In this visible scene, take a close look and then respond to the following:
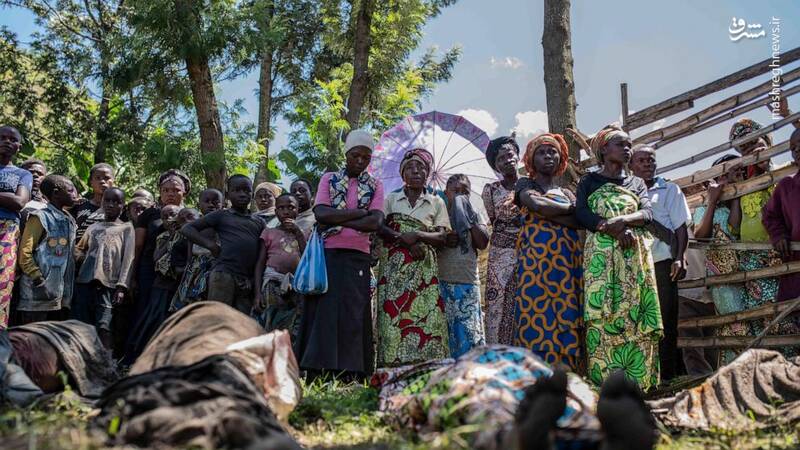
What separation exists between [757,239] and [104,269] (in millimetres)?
5912

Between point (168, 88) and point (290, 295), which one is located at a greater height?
point (168, 88)

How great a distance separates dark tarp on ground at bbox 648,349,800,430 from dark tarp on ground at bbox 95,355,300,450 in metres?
2.37

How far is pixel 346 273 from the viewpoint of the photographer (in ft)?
19.5

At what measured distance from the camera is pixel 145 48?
11734 mm

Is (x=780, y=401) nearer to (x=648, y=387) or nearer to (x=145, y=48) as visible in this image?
(x=648, y=387)

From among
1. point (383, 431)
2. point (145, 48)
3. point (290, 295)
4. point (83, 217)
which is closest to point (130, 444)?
point (383, 431)

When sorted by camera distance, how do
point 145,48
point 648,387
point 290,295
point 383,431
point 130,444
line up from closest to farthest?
point 130,444
point 383,431
point 648,387
point 290,295
point 145,48

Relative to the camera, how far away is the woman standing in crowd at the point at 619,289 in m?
5.25

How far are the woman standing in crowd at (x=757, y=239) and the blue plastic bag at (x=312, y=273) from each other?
3.63m

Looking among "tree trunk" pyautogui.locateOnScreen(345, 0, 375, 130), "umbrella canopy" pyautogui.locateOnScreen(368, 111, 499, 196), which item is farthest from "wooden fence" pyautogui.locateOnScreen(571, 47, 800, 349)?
"tree trunk" pyautogui.locateOnScreen(345, 0, 375, 130)

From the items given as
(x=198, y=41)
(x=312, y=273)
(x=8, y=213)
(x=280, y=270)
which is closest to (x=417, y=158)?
(x=312, y=273)

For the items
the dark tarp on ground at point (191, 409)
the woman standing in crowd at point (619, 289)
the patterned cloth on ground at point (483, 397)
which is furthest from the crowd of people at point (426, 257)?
the dark tarp on ground at point (191, 409)

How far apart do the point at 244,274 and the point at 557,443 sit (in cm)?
444

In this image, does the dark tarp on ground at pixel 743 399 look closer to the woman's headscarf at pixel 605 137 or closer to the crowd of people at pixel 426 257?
the crowd of people at pixel 426 257
